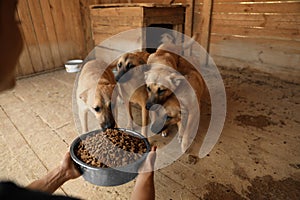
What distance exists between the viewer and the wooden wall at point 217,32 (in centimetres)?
348

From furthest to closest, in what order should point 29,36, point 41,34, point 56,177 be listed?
1. point 41,34
2. point 29,36
3. point 56,177

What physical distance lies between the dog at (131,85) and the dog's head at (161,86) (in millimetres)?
192

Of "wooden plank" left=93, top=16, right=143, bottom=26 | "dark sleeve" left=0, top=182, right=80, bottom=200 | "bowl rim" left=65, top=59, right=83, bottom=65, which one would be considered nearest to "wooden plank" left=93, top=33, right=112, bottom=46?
"wooden plank" left=93, top=16, right=143, bottom=26

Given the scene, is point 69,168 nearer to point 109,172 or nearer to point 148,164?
point 109,172

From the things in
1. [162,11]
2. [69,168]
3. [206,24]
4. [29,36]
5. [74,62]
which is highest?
[162,11]

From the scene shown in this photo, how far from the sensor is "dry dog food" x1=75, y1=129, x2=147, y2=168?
1.36 meters

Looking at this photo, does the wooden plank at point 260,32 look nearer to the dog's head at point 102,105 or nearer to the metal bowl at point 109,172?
the dog's head at point 102,105

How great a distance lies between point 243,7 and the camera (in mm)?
3779

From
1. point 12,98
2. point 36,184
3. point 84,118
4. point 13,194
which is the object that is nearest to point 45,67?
point 12,98

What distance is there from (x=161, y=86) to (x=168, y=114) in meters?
0.29

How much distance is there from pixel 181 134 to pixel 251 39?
2.75 meters

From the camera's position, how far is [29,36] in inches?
160

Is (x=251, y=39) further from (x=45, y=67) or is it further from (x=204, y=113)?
(x=45, y=67)

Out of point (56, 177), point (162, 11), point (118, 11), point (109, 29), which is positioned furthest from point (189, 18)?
point (56, 177)
